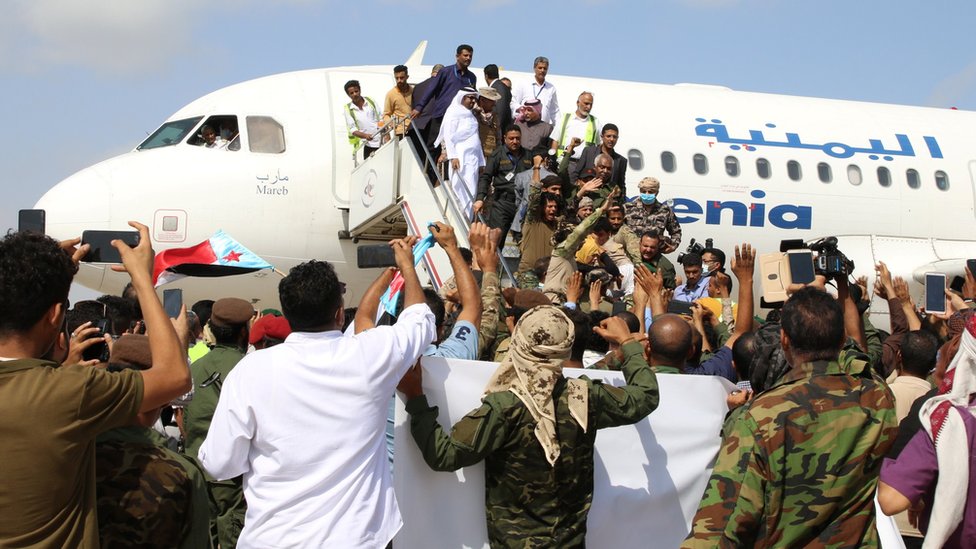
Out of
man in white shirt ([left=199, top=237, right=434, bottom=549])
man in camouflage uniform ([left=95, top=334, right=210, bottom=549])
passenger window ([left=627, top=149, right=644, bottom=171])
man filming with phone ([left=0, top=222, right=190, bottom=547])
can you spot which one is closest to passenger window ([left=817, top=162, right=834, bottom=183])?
passenger window ([left=627, top=149, right=644, bottom=171])

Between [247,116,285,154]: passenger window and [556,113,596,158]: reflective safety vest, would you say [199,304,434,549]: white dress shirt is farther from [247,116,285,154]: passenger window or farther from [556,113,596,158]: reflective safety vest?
[556,113,596,158]: reflective safety vest

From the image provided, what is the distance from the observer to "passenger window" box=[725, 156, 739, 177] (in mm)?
15843

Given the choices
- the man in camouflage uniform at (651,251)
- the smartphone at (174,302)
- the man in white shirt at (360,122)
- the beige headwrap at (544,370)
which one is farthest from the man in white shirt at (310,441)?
the man in white shirt at (360,122)

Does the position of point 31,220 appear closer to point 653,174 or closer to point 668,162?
point 653,174

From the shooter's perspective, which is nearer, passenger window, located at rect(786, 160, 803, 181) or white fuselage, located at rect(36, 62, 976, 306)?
white fuselage, located at rect(36, 62, 976, 306)

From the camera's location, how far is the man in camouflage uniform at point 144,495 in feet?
11.3

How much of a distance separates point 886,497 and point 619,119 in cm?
1241

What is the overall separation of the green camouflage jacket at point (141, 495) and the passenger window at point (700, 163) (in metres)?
13.0

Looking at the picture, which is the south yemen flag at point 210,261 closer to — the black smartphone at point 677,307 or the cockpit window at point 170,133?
the black smartphone at point 677,307

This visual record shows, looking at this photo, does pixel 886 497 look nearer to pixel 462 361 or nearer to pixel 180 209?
pixel 462 361

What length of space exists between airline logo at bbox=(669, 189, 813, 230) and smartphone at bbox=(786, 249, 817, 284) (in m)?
10.1

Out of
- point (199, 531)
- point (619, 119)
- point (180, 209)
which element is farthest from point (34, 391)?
point (619, 119)

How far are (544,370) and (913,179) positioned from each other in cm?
1499

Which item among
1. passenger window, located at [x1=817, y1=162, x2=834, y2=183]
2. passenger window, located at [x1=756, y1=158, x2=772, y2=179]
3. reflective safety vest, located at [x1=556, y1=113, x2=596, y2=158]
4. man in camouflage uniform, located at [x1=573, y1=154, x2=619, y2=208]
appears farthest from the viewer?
passenger window, located at [x1=817, y1=162, x2=834, y2=183]
